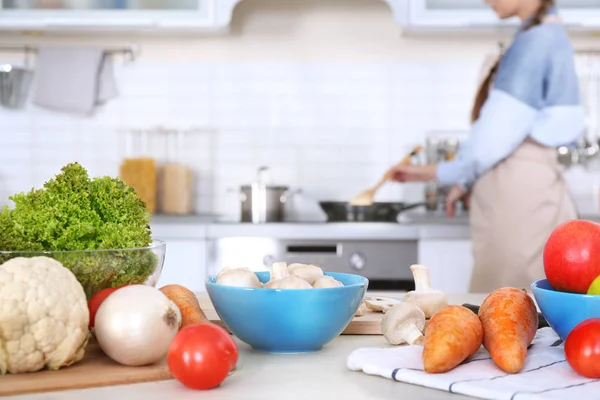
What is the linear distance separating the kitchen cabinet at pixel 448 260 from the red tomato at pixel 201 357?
2.21 metres

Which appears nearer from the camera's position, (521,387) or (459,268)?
(521,387)

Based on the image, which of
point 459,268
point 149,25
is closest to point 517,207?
point 459,268

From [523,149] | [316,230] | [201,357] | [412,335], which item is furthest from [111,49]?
[201,357]

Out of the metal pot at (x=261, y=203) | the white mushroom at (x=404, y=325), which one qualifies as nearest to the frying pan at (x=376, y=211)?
the metal pot at (x=261, y=203)

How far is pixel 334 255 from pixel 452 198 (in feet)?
1.98

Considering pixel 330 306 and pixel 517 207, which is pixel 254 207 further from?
pixel 330 306

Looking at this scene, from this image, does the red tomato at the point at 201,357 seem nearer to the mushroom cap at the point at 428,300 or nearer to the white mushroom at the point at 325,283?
the white mushroom at the point at 325,283

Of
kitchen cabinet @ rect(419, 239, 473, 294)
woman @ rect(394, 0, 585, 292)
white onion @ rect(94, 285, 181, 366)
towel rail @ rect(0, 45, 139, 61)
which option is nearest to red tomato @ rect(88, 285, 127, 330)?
white onion @ rect(94, 285, 181, 366)

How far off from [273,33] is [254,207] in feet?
2.88

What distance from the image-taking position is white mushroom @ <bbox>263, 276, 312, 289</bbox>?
94 centimetres

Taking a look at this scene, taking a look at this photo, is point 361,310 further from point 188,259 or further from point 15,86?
point 15,86

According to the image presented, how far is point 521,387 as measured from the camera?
31.3 inches

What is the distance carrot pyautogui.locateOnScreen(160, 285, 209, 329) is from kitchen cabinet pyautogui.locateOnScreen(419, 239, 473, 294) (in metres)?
2.02

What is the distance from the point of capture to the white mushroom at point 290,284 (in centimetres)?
94
